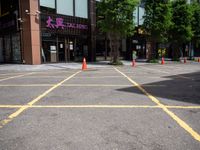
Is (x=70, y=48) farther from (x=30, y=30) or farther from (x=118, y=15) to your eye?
(x=118, y=15)

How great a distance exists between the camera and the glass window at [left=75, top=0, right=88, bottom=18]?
27062 mm

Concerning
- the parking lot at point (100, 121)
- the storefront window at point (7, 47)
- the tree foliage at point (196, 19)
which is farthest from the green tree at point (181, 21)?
the parking lot at point (100, 121)

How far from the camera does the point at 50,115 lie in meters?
5.60

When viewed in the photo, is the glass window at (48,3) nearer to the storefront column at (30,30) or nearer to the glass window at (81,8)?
the storefront column at (30,30)

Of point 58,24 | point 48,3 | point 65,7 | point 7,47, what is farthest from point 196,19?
point 7,47

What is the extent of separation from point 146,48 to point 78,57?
13.9 metres

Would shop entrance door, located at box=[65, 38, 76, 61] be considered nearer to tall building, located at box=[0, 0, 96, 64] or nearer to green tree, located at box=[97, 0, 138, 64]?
tall building, located at box=[0, 0, 96, 64]

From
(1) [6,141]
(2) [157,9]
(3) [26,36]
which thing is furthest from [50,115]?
(2) [157,9]

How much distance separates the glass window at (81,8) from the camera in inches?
1065

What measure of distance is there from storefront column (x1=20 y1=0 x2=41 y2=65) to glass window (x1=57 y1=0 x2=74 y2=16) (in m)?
2.72

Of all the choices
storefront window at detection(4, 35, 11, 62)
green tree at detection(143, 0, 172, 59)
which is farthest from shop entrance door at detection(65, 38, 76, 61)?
green tree at detection(143, 0, 172, 59)

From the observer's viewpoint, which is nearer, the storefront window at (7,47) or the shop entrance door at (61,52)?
the shop entrance door at (61,52)

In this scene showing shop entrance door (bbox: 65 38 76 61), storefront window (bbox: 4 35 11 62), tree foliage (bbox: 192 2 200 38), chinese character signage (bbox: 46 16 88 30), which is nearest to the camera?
chinese character signage (bbox: 46 16 88 30)

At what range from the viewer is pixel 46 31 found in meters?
23.9
